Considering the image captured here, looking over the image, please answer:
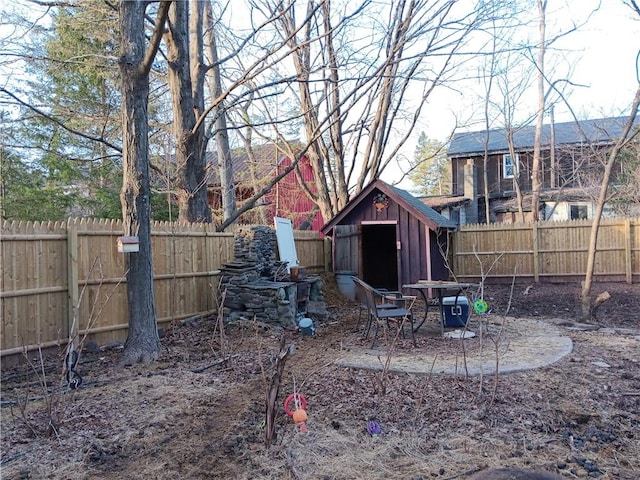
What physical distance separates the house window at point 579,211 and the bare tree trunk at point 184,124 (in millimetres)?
16836

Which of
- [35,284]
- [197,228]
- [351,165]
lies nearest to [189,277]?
[197,228]

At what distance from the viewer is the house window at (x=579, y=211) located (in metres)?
20.0

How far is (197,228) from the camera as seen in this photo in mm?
8414

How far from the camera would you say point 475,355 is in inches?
229

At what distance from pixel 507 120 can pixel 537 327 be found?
13.2 meters

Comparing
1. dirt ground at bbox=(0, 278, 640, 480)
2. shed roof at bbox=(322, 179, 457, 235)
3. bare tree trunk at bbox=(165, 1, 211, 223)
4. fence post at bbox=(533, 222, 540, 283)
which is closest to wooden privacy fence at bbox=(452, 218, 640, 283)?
fence post at bbox=(533, 222, 540, 283)

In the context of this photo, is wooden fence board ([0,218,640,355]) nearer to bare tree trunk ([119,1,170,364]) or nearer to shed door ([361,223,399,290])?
bare tree trunk ([119,1,170,364])

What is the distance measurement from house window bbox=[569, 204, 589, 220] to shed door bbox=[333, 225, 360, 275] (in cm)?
1290

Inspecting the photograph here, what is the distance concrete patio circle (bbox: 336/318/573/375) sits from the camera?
5133 millimetres

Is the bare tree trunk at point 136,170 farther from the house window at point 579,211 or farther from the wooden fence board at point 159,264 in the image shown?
the house window at point 579,211

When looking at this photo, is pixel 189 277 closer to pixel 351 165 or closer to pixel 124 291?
pixel 124 291

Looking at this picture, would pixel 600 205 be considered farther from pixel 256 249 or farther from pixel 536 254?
pixel 256 249

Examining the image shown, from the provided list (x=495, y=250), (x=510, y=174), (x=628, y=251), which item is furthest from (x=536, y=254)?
(x=510, y=174)

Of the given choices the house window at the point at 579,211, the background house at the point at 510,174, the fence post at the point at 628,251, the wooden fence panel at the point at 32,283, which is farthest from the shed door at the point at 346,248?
the house window at the point at 579,211
